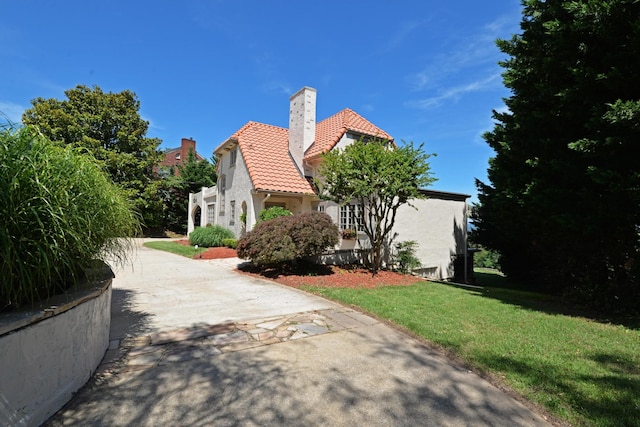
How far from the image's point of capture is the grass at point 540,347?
2.81 metres

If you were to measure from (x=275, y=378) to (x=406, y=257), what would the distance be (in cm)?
1023

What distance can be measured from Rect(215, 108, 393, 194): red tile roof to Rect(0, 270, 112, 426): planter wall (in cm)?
1130

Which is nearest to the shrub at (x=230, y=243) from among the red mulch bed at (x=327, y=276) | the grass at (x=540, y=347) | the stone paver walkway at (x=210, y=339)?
Result: the red mulch bed at (x=327, y=276)

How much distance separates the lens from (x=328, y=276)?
378 inches

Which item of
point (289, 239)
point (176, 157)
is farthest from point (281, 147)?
point (176, 157)

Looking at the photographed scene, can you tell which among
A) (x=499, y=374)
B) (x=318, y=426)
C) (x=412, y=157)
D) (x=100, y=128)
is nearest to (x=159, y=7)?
(x=412, y=157)

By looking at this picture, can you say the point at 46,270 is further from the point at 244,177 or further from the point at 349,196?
the point at 244,177

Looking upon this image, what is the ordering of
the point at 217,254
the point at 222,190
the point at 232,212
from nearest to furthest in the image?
the point at 217,254 < the point at 232,212 < the point at 222,190

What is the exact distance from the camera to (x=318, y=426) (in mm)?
2445

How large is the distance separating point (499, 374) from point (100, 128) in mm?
30380

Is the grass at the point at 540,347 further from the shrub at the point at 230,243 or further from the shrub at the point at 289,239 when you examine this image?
the shrub at the point at 230,243

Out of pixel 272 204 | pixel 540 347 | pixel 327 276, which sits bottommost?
pixel 540 347

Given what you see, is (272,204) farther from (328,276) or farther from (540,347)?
(540,347)

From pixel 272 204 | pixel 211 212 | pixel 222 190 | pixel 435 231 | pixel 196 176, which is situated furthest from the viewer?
pixel 196 176
